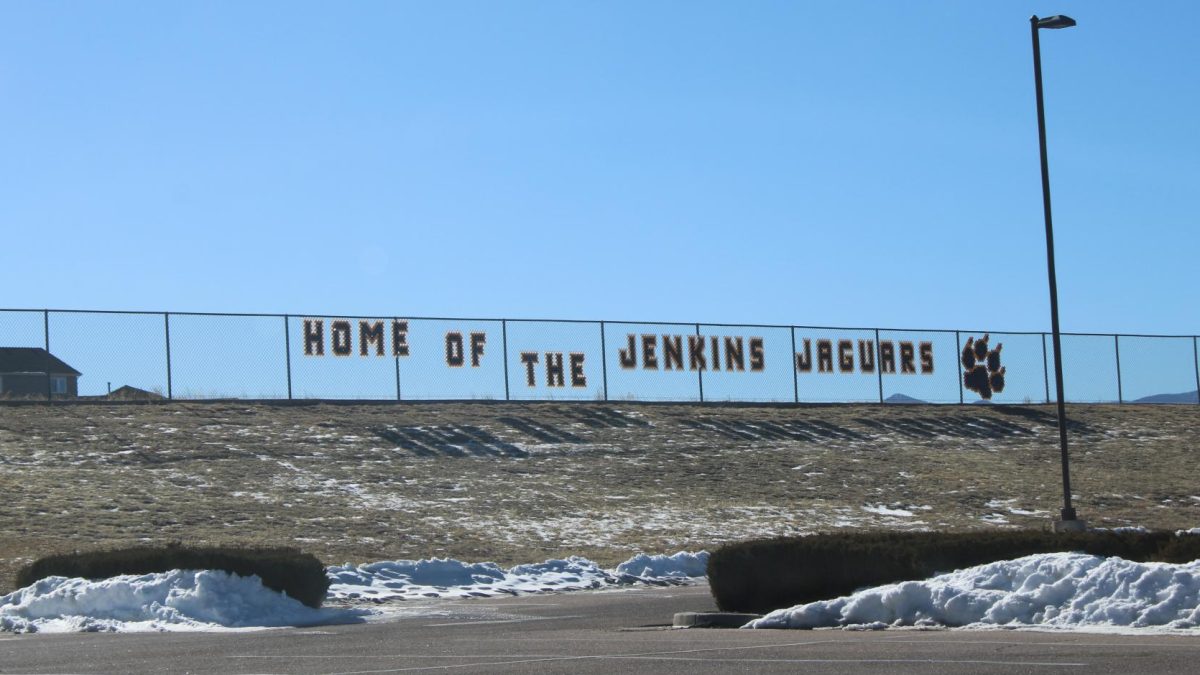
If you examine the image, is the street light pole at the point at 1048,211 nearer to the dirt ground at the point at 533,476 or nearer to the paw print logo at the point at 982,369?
the dirt ground at the point at 533,476

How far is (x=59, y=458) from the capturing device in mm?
33375

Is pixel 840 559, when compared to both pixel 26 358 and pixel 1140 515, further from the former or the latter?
pixel 26 358

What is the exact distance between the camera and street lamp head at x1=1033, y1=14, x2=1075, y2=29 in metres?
25.4

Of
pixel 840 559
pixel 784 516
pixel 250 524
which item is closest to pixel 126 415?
pixel 250 524

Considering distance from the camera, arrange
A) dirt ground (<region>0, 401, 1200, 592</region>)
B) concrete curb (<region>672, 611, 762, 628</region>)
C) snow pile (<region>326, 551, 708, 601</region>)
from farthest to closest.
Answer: dirt ground (<region>0, 401, 1200, 592</region>) < snow pile (<region>326, 551, 708, 601</region>) < concrete curb (<region>672, 611, 762, 628</region>)

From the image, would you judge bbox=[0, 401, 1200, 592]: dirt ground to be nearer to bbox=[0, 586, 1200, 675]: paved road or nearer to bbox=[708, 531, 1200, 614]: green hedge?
bbox=[0, 586, 1200, 675]: paved road

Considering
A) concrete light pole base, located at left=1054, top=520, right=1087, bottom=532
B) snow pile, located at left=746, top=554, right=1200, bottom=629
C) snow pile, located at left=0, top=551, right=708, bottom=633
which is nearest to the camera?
snow pile, located at left=746, top=554, right=1200, bottom=629

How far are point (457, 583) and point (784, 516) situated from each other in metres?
12.1

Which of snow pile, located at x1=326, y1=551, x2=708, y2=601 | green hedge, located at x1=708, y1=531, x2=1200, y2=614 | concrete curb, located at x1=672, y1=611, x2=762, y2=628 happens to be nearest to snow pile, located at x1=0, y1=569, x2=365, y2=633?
snow pile, located at x1=326, y1=551, x2=708, y2=601

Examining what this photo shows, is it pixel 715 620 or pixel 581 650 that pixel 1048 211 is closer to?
pixel 715 620

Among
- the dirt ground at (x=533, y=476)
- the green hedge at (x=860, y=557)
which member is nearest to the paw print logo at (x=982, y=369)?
the dirt ground at (x=533, y=476)

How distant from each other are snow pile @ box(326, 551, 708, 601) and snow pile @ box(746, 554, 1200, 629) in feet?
25.9

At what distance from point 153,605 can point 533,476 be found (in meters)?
19.2

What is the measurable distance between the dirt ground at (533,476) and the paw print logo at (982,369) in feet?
11.4
